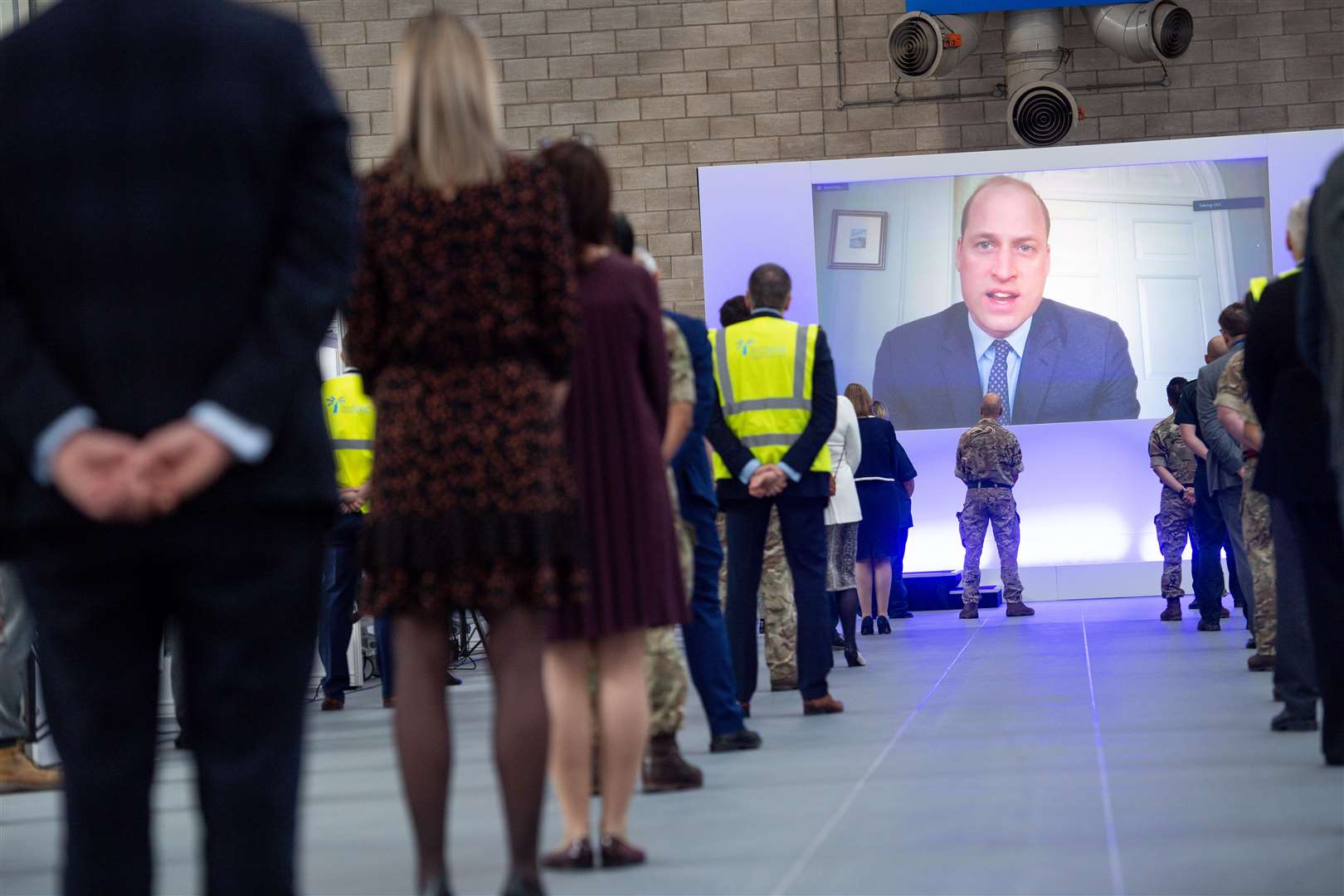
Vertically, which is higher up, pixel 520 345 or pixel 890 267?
pixel 890 267

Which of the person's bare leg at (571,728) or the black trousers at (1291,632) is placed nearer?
the person's bare leg at (571,728)

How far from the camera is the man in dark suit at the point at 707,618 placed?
4.59m

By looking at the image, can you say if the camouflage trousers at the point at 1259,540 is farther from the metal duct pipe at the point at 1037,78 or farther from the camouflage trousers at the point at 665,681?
the metal duct pipe at the point at 1037,78

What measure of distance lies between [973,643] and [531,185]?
6385 millimetres

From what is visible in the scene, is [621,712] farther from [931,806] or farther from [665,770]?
[665,770]

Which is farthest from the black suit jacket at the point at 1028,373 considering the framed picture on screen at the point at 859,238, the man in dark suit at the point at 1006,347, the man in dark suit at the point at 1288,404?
the man in dark suit at the point at 1288,404

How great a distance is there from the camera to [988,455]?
36.2ft

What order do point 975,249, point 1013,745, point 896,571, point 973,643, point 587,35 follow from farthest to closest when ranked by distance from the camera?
1. point 587,35
2. point 975,249
3. point 896,571
4. point 973,643
5. point 1013,745

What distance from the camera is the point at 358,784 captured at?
14.8 ft

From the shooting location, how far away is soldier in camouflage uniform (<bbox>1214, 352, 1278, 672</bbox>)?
5.39 meters

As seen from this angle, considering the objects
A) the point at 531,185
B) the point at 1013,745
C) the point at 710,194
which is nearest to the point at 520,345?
the point at 531,185

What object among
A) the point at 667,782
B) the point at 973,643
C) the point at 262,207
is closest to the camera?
the point at 262,207

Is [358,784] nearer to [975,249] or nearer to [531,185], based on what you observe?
[531,185]

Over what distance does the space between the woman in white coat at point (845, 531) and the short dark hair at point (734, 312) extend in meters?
1.67
